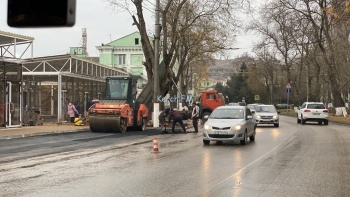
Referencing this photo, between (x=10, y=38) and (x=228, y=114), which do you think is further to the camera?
(x=10, y=38)

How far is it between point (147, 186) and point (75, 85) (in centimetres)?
2878

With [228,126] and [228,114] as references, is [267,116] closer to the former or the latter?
[228,114]

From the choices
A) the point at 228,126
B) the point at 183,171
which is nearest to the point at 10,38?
the point at 228,126

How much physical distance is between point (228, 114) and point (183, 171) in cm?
794

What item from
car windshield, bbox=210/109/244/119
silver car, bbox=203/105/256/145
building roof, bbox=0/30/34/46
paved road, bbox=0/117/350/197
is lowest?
paved road, bbox=0/117/350/197

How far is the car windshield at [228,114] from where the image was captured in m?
19.0

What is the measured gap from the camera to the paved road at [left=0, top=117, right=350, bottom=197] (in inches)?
356

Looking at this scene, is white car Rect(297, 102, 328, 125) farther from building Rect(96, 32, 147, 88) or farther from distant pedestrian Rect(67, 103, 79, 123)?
building Rect(96, 32, 147, 88)

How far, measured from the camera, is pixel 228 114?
19.2 meters

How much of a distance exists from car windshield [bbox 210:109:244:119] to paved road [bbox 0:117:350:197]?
1.50 m

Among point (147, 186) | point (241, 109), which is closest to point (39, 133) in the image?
point (241, 109)

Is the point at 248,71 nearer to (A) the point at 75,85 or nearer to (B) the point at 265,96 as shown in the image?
(B) the point at 265,96

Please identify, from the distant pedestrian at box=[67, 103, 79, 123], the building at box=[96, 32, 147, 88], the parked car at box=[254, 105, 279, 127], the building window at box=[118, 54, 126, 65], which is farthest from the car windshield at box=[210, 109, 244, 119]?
the building window at box=[118, 54, 126, 65]

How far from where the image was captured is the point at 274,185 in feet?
31.2
